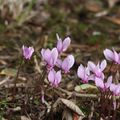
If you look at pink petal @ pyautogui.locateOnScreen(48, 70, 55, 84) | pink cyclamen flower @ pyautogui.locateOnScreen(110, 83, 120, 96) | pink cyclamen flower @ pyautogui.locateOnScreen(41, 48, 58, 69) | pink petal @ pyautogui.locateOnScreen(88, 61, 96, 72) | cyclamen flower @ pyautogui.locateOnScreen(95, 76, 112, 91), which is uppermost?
pink cyclamen flower @ pyautogui.locateOnScreen(41, 48, 58, 69)

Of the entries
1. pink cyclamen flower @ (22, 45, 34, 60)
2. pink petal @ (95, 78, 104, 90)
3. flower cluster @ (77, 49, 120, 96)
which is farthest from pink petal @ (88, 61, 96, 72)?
pink cyclamen flower @ (22, 45, 34, 60)

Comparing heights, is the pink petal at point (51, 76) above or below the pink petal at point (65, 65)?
below

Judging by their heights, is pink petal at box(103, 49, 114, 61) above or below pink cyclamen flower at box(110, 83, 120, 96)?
above

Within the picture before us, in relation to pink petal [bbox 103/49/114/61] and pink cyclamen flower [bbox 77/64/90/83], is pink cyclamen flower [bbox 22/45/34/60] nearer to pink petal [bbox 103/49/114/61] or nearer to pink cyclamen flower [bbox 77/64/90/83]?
pink cyclamen flower [bbox 77/64/90/83]

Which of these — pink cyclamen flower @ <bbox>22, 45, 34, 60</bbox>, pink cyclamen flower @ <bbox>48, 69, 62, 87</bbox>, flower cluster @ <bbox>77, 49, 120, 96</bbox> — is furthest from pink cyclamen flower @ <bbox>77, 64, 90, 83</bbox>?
pink cyclamen flower @ <bbox>22, 45, 34, 60</bbox>

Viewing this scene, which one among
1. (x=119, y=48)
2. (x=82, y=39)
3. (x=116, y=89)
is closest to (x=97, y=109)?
(x=116, y=89)

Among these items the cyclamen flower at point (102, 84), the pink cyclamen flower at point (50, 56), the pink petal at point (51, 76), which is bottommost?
the cyclamen flower at point (102, 84)

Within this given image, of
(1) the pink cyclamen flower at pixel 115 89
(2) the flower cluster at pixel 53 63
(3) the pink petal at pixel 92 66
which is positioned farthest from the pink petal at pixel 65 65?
(1) the pink cyclamen flower at pixel 115 89

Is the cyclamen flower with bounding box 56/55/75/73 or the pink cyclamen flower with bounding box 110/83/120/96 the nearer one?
the pink cyclamen flower with bounding box 110/83/120/96

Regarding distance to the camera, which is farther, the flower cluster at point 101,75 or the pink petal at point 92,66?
the pink petal at point 92,66

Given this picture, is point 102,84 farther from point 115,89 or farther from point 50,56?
point 50,56

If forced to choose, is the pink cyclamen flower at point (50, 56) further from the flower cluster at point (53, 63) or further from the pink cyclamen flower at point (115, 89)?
the pink cyclamen flower at point (115, 89)

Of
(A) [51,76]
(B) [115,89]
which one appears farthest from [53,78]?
(B) [115,89]
